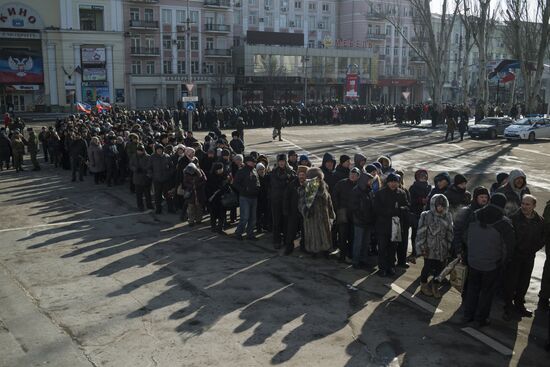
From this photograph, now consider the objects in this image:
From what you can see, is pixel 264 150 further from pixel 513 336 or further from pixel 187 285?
pixel 513 336

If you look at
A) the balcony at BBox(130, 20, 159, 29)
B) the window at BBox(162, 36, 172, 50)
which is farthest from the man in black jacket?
the window at BBox(162, 36, 172, 50)

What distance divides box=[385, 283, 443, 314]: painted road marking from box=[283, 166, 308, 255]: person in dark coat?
2.22 metres

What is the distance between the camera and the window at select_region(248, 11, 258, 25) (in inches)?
2881

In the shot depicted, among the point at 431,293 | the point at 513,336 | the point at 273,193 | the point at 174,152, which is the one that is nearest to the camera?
the point at 513,336

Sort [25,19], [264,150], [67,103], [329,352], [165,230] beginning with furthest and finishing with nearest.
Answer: [67,103] < [25,19] < [264,150] < [165,230] < [329,352]

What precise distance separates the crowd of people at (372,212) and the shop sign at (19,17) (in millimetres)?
45435

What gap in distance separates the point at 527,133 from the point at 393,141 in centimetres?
740

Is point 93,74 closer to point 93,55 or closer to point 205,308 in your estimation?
point 93,55

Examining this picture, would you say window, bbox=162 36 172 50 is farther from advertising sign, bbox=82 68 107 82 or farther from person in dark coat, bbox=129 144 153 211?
person in dark coat, bbox=129 144 153 211

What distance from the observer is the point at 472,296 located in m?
6.96

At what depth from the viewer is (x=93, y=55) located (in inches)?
2263

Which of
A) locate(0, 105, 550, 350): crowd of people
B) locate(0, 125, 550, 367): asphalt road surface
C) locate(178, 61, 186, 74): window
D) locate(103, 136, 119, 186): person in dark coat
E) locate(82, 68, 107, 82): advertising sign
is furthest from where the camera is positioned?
locate(178, 61, 186, 74): window

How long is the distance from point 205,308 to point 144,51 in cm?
5857

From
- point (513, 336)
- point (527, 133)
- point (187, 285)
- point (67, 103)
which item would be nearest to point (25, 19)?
point (67, 103)
